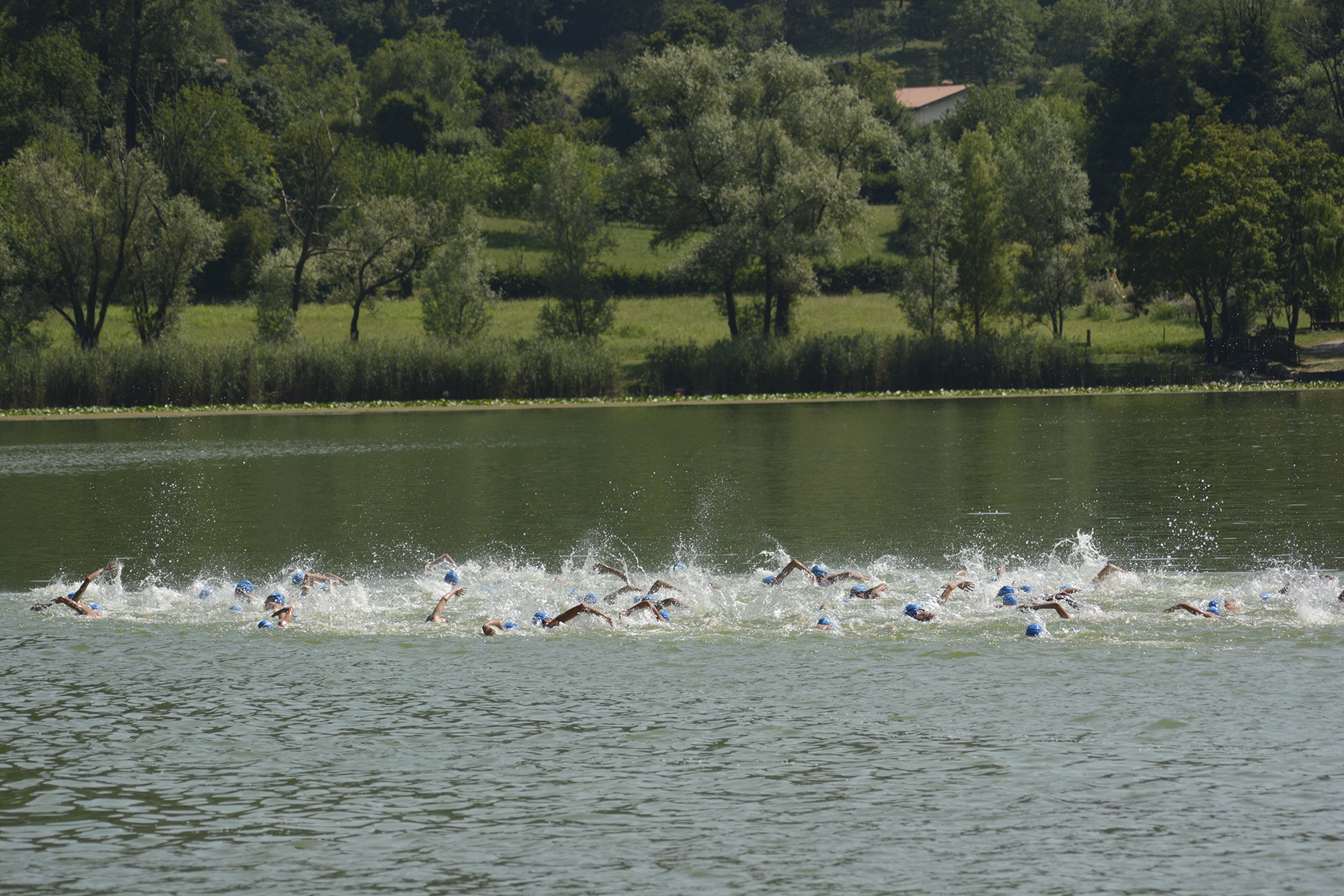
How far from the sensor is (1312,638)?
1648cm

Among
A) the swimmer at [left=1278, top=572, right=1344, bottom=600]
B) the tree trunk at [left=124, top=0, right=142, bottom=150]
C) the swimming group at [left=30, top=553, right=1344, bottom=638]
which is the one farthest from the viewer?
the tree trunk at [left=124, top=0, right=142, bottom=150]

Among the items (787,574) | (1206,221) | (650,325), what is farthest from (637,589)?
(650,325)

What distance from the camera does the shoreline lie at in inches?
2601

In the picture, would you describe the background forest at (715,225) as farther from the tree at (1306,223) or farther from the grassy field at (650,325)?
the grassy field at (650,325)

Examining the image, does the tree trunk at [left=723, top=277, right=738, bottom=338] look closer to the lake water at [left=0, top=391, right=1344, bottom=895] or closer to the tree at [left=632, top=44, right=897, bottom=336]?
the tree at [left=632, top=44, right=897, bottom=336]

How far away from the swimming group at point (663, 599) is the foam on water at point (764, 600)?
78 mm

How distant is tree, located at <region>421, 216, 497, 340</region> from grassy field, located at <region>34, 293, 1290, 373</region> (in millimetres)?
1282

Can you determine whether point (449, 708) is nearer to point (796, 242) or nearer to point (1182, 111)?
point (796, 242)

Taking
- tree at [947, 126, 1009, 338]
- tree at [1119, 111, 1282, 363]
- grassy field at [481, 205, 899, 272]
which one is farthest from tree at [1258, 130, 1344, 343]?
grassy field at [481, 205, 899, 272]

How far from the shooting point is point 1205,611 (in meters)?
17.9

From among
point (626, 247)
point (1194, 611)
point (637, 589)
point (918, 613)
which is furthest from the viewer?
point (626, 247)

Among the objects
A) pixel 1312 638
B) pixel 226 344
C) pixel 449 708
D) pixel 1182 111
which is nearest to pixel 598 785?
pixel 449 708

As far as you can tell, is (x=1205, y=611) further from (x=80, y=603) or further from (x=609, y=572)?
(x=80, y=603)

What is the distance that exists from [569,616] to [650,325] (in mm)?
70688
